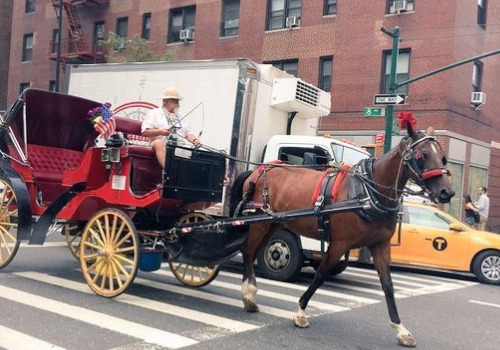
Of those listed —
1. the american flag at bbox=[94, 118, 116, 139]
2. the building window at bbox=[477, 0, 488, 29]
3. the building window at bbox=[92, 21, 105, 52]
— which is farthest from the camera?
the building window at bbox=[92, 21, 105, 52]

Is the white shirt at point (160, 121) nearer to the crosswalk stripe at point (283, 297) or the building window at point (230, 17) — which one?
the crosswalk stripe at point (283, 297)

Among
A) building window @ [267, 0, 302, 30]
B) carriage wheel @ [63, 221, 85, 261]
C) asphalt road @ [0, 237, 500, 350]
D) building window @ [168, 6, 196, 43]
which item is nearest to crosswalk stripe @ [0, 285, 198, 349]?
asphalt road @ [0, 237, 500, 350]

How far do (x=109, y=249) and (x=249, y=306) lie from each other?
1867 millimetres

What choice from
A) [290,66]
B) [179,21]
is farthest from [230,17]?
[290,66]

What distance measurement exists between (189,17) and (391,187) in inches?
995

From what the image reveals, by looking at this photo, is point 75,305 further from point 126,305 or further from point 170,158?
point 170,158

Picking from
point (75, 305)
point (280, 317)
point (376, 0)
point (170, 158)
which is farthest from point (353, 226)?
point (376, 0)

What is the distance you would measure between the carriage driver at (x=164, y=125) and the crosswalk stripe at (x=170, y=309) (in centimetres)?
169

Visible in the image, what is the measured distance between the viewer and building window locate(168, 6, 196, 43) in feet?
95.9

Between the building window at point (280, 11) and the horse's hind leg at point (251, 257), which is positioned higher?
the building window at point (280, 11)

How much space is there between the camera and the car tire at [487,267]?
454 inches

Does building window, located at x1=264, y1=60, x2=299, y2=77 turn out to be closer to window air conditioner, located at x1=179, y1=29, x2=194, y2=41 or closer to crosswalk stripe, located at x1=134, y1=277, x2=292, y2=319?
window air conditioner, located at x1=179, y1=29, x2=194, y2=41

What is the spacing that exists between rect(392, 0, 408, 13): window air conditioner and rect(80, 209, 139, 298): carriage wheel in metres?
18.7

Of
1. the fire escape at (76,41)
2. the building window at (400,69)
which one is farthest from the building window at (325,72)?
the fire escape at (76,41)
